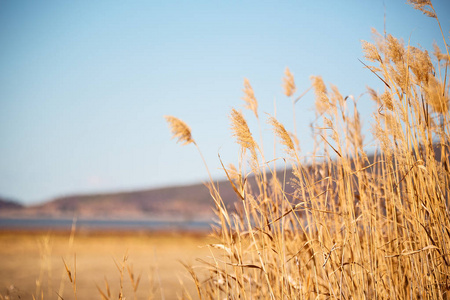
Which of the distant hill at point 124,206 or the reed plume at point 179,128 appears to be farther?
the distant hill at point 124,206

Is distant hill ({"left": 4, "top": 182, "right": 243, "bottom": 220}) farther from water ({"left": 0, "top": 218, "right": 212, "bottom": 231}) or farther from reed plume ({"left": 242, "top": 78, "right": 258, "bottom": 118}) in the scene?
reed plume ({"left": 242, "top": 78, "right": 258, "bottom": 118})

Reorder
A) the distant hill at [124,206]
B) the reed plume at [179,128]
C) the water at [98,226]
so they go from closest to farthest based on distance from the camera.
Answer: the reed plume at [179,128]
the water at [98,226]
the distant hill at [124,206]

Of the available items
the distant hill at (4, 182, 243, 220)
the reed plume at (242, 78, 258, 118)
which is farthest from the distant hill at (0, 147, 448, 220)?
the reed plume at (242, 78, 258, 118)

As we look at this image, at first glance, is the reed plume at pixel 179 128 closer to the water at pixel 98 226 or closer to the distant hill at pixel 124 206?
the water at pixel 98 226

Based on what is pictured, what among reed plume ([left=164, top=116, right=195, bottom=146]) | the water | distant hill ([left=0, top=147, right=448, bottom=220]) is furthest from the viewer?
distant hill ([left=0, top=147, right=448, bottom=220])

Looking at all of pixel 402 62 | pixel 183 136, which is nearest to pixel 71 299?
pixel 183 136

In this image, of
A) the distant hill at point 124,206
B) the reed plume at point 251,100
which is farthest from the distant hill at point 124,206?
the reed plume at point 251,100

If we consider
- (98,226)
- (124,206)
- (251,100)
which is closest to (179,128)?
(251,100)

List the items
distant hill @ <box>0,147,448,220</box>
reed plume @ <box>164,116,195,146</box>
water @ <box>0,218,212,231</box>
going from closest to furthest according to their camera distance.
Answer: reed plume @ <box>164,116,195,146</box> → water @ <box>0,218,212,231</box> → distant hill @ <box>0,147,448,220</box>

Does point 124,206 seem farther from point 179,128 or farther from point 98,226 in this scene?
point 179,128

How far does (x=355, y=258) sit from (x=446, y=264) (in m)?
0.31

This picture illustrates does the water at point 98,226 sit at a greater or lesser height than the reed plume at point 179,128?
lesser

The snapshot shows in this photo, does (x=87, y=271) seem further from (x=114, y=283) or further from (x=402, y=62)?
(x=402, y=62)

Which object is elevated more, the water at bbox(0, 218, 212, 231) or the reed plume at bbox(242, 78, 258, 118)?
the reed plume at bbox(242, 78, 258, 118)
